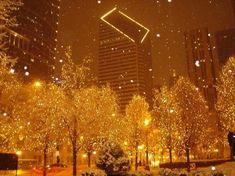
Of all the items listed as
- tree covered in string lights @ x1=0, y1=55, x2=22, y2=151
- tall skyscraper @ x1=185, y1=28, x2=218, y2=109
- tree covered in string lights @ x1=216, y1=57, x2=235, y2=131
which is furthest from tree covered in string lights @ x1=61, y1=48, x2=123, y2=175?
tall skyscraper @ x1=185, y1=28, x2=218, y2=109

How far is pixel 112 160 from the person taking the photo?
17297 millimetres

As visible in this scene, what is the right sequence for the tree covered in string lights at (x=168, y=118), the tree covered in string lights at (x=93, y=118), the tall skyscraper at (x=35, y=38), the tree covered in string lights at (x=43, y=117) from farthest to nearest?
the tall skyscraper at (x=35, y=38)
the tree covered in string lights at (x=168, y=118)
the tree covered in string lights at (x=43, y=117)
the tree covered in string lights at (x=93, y=118)

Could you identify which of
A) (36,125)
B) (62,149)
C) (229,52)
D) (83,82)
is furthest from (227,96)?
(229,52)

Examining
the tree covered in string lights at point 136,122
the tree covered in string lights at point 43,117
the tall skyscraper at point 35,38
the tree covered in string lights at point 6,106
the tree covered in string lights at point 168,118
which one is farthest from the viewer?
the tall skyscraper at point 35,38

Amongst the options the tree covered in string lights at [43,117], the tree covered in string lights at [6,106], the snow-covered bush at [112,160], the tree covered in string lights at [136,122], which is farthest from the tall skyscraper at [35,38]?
the snow-covered bush at [112,160]

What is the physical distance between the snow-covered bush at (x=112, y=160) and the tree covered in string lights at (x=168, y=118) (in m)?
22.5

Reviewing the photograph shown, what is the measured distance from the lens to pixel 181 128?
3834cm

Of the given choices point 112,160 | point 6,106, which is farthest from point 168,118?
point 112,160

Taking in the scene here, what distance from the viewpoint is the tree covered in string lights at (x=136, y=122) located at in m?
44.6

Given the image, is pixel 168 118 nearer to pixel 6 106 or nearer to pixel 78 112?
pixel 78 112

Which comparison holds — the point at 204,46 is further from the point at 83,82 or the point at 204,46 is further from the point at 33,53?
the point at 83,82

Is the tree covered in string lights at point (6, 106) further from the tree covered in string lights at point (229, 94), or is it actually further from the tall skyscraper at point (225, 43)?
the tall skyscraper at point (225, 43)

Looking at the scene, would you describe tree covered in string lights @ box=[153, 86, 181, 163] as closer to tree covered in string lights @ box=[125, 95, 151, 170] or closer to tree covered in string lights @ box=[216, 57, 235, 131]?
tree covered in string lights @ box=[125, 95, 151, 170]

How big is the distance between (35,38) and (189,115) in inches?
3233
